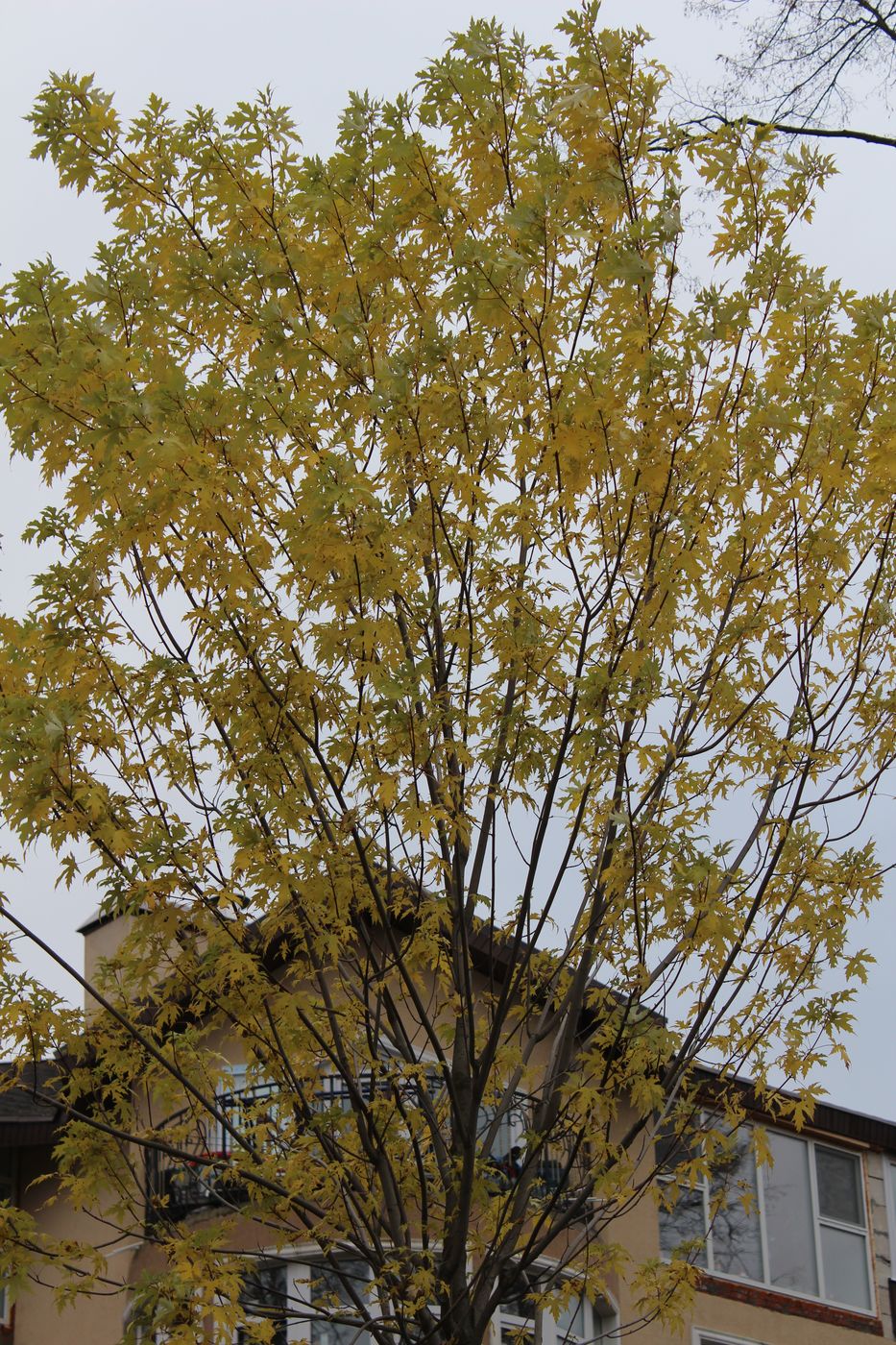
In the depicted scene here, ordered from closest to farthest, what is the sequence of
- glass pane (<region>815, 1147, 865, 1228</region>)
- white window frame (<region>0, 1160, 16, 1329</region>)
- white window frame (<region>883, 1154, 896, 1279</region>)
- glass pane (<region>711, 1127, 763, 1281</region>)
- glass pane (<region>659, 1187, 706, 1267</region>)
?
white window frame (<region>0, 1160, 16, 1329</region>) < glass pane (<region>659, 1187, 706, 1267</region>) < glass pane (<region>711, 1127, 763, 1281</region>) < glass pane (<region>815, 1147, 865, 1228</region>) < white window frame (<region>883, 1154, 896, 1279</region>)

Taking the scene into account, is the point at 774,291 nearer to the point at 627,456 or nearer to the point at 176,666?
the point at 627,456

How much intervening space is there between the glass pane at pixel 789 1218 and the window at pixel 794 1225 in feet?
0.04

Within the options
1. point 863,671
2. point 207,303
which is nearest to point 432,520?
point 207,303

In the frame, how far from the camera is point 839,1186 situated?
2044 cm

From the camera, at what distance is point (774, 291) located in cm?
761

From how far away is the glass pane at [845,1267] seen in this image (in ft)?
65.0

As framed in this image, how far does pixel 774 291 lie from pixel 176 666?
10.8 ft

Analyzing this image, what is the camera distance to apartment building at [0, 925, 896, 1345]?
15.9 metres

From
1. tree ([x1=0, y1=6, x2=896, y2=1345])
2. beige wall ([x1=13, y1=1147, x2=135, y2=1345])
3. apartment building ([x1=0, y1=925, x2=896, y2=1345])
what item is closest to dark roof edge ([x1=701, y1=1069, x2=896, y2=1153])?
apartment building ([x1=0, y1=925, x2=896, y2=1345])

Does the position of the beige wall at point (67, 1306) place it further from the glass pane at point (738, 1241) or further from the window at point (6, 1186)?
the glass pane at point (738, 1241)

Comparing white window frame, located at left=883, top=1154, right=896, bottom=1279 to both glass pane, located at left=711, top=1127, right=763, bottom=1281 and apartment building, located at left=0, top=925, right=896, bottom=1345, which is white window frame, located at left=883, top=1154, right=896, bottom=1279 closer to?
apartment building, located at left=0, top=925, right=896, bottom=1345

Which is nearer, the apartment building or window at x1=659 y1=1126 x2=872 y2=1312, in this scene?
the apartment building

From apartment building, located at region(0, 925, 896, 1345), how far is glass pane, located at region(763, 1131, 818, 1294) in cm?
2

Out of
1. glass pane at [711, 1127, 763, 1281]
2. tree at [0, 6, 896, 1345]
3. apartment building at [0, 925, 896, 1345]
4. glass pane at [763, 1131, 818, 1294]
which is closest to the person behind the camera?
tree at [0, 6, 896, 1345]
